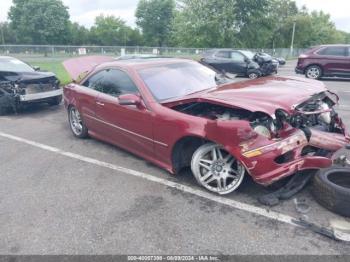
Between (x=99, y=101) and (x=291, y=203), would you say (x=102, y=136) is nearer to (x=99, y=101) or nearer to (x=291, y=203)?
(x=99, y=101)

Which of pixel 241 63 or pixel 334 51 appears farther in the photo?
pixel 241 63

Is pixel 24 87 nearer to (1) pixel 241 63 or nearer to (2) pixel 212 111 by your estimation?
(2) pixel 212 111

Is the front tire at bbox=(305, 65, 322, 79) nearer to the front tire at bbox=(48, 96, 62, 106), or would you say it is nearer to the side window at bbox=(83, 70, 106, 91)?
the front tire at bbox=(48, 96, 62, 106)

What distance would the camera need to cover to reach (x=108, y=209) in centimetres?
346

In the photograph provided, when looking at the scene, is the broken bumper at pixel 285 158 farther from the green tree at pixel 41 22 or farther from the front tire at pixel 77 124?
the green tree at pixel 41 22

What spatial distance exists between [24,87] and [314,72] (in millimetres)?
11452

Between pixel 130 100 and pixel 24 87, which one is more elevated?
pixel 130 100

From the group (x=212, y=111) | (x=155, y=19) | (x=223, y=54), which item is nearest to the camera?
(x=212, y=111)

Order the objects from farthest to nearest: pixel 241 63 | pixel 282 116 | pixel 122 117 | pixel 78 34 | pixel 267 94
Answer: pixel 78 34
pixel 241 63
pixel 122 117
pixel 267 94
pixel 282 116

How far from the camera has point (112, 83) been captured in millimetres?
4910

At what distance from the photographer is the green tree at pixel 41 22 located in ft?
186

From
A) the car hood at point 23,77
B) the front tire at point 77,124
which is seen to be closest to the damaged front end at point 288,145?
the front tire at point 77,124

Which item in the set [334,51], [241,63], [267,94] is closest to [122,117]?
[267,94]

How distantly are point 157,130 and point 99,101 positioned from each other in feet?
4.70
